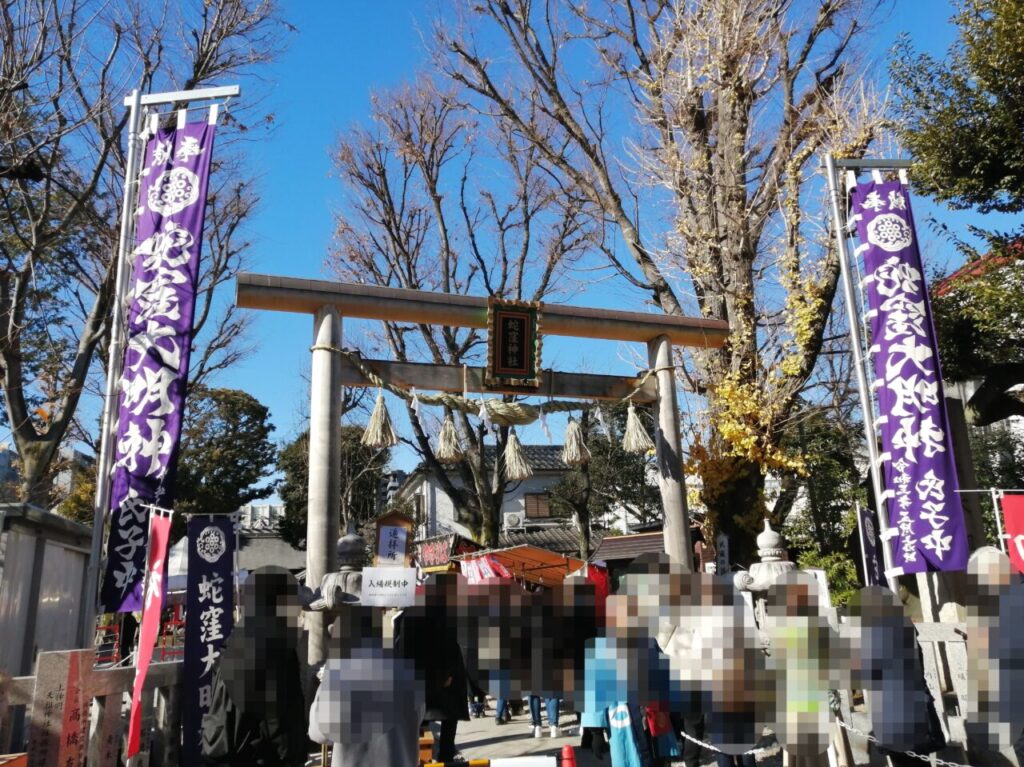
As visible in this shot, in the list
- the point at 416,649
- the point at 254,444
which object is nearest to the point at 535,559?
the point at 416,649

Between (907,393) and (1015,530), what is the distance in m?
1.52

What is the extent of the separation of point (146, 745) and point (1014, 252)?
38.1 feet

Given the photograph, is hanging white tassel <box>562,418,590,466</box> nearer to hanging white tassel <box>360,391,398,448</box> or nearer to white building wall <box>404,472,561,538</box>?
hanging white tassel <box>360,391,398,448</box>

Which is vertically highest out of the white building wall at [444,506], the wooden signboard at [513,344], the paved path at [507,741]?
the white building wall at [444,506]

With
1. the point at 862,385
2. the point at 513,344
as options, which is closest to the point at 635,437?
the point at 513,344

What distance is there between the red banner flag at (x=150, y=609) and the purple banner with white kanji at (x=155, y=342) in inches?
18.6

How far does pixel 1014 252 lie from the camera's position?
10.3 m

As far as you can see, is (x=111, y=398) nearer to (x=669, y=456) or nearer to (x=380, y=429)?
(x=380, y=429)

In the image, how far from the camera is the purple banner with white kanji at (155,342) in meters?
6.04

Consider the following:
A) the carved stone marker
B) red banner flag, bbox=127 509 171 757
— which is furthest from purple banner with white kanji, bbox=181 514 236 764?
the carved stone marker

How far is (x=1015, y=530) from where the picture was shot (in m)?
6.48

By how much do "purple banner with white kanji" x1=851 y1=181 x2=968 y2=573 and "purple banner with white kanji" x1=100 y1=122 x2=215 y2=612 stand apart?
21.5 ft

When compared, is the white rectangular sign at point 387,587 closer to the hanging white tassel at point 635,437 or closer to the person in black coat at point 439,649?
the person in black coat at point 439,649

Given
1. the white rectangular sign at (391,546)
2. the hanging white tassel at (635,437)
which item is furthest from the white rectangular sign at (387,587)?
the white rectangular sign at (391,546)
